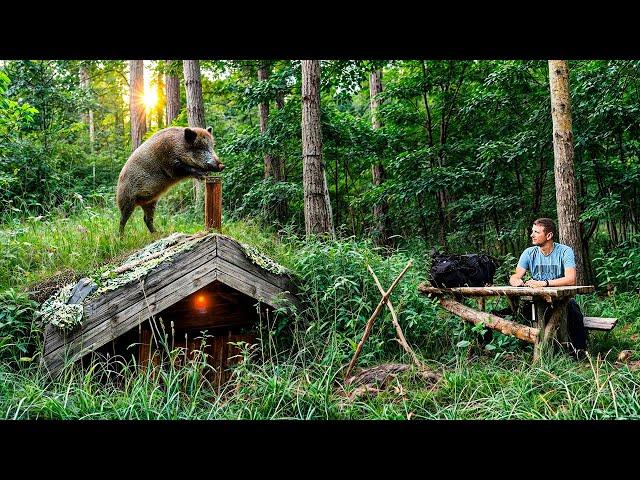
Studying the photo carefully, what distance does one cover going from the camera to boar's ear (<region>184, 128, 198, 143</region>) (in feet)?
15.9

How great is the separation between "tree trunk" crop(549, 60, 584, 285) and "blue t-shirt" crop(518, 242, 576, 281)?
1939mm

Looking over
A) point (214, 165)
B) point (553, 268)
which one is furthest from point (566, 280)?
point (214, 165)

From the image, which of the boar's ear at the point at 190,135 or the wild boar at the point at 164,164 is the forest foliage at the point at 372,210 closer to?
the wild boar at the point at 164,164

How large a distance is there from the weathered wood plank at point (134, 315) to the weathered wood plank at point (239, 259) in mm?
142

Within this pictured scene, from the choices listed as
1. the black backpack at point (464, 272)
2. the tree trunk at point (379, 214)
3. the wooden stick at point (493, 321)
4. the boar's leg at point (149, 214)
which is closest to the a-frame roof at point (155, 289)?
the boar's leg at point (149, 214)

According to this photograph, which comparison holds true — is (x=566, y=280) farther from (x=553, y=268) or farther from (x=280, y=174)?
(x=280, y=174)

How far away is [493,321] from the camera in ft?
15.4

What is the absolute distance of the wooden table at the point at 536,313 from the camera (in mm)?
4297

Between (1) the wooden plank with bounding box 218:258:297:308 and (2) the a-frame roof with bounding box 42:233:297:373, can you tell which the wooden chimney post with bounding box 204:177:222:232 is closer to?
(2) the a-frame roof with bounding box 42:233:297:373

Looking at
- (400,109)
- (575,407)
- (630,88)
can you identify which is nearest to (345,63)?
(400,109)

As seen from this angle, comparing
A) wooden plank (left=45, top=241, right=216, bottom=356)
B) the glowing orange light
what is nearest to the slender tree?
the glowing orange light

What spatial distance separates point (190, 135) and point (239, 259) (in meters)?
1.35
